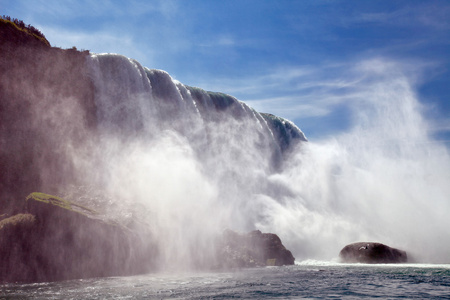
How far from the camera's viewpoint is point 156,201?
27547 mm

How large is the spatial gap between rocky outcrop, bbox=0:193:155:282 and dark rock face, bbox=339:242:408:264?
1997 centimetres

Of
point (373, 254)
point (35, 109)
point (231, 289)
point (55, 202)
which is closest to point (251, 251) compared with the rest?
point (373, 254)

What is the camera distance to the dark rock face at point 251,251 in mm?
26739

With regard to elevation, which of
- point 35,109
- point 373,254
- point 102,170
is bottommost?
point 373,254

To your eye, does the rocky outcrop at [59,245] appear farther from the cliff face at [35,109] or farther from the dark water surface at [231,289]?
the cliff face at [35,109]

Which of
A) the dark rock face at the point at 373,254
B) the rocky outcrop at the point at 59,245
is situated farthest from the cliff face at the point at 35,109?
the dark rock face at the point at 373,254

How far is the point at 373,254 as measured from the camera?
30.0 meters

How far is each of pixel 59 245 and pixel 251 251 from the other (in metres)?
15.8

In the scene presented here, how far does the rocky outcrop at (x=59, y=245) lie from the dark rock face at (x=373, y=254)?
65.5 ft

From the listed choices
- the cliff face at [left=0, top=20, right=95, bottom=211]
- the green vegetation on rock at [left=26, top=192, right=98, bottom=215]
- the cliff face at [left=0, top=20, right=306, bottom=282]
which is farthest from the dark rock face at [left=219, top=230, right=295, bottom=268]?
the cliff face at [left=0, top=20, right=95, bottom=211]

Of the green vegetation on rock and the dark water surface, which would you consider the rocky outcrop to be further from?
the dark water surface

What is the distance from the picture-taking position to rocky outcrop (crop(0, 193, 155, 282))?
16656 mm

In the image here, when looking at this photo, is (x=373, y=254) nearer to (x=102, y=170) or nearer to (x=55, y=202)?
(x=102, y=170)

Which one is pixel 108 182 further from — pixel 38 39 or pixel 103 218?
pixel 38 39
